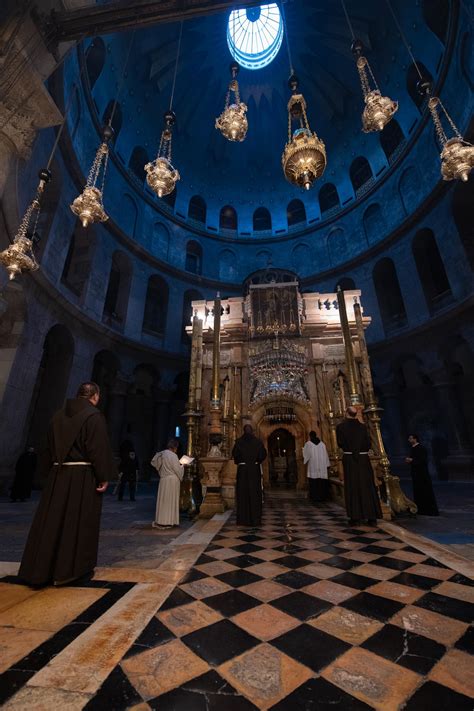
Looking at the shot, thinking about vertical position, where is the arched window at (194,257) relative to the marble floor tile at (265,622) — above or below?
above

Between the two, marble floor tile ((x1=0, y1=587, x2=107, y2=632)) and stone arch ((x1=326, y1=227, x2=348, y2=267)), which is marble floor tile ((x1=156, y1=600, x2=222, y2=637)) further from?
stone arch ((x1=326, y1=227, x2=348, y2=267))

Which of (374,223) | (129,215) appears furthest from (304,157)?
(374,223)

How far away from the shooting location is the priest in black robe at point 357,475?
4.96 meters

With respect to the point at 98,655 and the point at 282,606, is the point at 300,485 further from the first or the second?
the point at 98,655

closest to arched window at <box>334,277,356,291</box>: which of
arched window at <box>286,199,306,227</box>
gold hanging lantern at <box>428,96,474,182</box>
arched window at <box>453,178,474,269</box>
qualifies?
arched window at <box>453,178,474,269</box>

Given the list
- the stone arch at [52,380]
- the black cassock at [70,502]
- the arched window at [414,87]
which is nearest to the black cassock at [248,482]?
the black cassock at [70,502]

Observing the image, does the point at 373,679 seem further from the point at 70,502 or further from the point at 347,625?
the point at 70,502

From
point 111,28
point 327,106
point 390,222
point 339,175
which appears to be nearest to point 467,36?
point 390,222

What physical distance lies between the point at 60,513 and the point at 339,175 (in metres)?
24.4

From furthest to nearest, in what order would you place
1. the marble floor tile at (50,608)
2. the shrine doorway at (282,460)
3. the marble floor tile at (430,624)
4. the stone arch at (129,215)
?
the stone arch at (129,215) → the shrine doorway at (282,460) → the marble floor tile at (50,608) → the marble floor tile at (430,624)

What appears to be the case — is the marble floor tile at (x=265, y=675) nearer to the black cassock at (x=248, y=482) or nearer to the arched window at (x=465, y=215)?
the black cassock at (x=248, y=482)

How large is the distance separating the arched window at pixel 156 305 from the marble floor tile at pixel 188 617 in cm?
1726

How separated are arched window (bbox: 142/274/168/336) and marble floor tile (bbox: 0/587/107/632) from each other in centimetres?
1686

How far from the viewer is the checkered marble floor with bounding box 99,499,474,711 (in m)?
1.26
